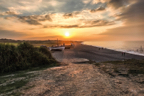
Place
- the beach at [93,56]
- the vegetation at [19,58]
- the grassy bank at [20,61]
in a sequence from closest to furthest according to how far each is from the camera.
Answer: the grassy bank at [20,61] → the vegetation at [19,58] → the beach at [93,56]

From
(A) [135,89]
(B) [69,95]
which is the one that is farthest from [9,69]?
(A) [135,89]

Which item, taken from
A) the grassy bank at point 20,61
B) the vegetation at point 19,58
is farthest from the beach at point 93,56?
the grassy bank at point 20,61

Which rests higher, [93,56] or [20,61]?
[20,61]

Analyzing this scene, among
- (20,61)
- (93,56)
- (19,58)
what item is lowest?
(93,56)

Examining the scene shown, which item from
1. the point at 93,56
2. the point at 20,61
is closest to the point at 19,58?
the point at 20,61

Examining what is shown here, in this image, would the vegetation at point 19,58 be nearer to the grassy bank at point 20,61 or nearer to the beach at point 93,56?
the grassy bank at point 20,61

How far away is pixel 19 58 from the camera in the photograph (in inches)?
460

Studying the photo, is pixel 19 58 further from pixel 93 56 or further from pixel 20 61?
pixel 93 56

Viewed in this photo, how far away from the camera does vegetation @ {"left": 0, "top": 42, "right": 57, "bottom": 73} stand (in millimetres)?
10607

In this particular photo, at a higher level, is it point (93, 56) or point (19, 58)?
point (19, 58)

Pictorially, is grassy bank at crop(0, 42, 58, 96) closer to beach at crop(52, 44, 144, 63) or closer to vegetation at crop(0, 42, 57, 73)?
vegetation at crop(0, 42, 57, 73)

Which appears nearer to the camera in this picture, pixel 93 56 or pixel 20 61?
pixel 20 61

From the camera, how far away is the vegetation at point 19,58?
34.8 ft

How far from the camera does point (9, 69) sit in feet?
34.6
